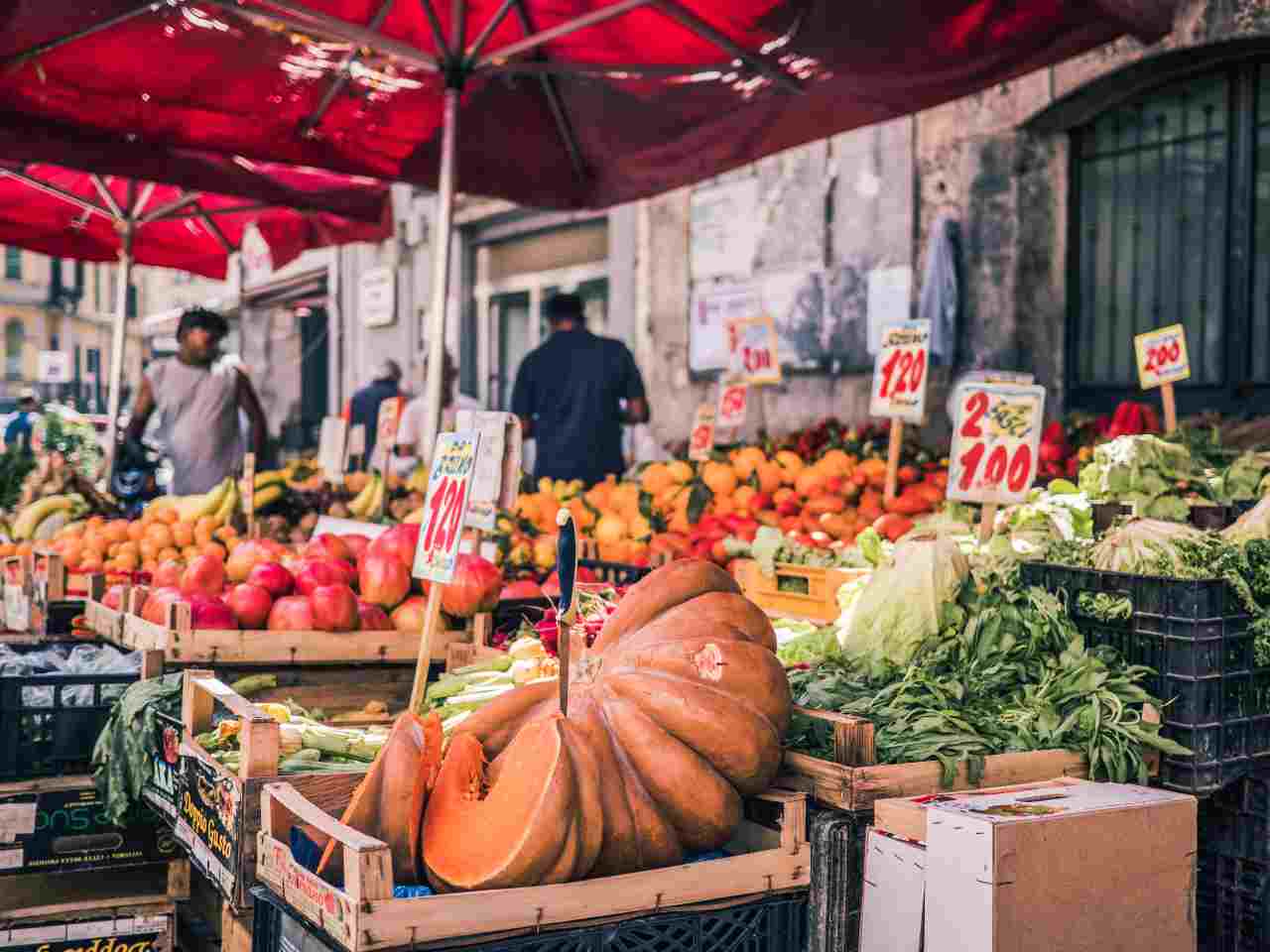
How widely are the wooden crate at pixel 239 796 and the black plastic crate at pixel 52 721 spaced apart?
2.68 ft

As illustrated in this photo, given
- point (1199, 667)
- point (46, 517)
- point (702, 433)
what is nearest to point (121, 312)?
point (46, 517)

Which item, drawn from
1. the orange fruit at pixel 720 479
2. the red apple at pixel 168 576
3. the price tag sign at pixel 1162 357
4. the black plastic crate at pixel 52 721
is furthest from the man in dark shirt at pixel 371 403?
the price tag sign at pixel 1162 357

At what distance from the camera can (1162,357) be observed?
16.3ft

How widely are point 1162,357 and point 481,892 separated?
12.7ft

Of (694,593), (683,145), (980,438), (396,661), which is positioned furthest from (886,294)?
(694,593)

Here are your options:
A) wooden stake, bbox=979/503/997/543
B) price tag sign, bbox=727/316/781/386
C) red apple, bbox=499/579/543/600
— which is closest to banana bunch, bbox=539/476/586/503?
price tag sign, bbox=727/316/781/386

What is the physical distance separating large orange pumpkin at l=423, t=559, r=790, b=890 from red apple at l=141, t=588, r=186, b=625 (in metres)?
1.84

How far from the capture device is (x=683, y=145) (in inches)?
241

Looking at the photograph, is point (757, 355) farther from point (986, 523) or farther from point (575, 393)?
point (986, 523)

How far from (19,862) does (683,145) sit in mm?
4231

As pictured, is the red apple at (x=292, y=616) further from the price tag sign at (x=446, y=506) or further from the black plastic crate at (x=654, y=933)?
the black plastic crate at (x=654, y=933)

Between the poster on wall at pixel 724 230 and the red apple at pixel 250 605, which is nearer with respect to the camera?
the red apple at pixel 250 605

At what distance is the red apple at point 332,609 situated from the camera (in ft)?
12.9

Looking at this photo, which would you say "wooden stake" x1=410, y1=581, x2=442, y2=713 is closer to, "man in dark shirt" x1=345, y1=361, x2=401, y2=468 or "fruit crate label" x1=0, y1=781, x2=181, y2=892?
"fruit crate label" x1=0, y1=781, x2=181, y2=892
